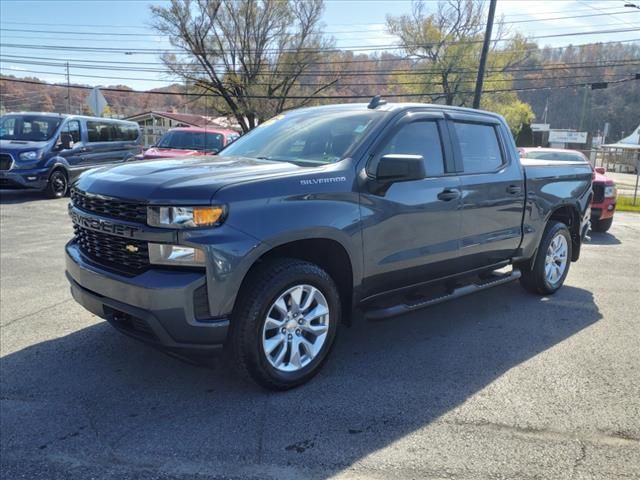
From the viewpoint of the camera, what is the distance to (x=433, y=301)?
13.9 ft

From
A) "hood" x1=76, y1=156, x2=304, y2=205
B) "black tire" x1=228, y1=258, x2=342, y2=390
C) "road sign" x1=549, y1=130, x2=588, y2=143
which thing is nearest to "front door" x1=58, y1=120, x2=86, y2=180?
"hood" x1=76, y1=156, x2=304, y2=205

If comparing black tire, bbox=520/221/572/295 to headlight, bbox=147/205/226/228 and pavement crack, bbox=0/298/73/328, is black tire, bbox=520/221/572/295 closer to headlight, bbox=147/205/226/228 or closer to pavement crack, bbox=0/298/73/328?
headlight, bbox=147/205/226/228

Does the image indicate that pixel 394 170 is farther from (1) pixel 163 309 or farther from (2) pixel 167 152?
(2) pixel 167 152

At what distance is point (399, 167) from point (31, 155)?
38.1 feet

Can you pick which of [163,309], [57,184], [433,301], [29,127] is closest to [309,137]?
[433,301]

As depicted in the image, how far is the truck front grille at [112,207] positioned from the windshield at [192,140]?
9.89m

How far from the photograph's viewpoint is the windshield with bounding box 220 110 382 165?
3.92 meters

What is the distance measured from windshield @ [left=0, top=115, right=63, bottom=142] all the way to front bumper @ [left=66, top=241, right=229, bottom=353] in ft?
38.4

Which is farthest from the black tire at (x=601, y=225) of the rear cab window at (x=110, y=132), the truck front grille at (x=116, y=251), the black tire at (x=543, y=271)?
the rear cab window at (x=110, y=132)

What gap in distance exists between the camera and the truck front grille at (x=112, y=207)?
307cm

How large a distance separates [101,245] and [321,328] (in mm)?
1521

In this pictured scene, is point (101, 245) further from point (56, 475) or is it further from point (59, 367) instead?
point (56, 475)

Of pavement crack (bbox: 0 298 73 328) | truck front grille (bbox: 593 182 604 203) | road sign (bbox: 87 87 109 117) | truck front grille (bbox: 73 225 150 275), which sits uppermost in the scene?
road sign (bbox: 87 87 109 117)

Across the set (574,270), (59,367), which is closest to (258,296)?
(59,367)
